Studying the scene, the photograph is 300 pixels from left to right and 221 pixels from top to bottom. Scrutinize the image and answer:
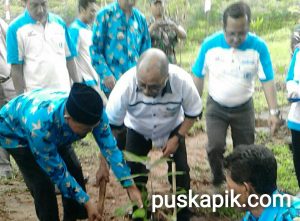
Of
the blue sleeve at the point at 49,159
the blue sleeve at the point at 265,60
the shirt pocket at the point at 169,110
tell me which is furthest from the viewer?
the blue sleeve at the point at 265,60

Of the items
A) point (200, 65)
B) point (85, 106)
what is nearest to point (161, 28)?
point (200, 65)

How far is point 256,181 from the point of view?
271 cm

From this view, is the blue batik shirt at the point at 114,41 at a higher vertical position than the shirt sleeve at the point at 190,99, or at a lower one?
higher

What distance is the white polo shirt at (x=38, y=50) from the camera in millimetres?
4535

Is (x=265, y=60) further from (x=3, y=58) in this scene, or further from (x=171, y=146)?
(x=3, y=58)

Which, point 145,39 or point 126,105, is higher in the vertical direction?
point 145,39

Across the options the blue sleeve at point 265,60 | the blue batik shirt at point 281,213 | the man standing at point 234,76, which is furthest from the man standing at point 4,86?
the blue batik shirt at point 281,213

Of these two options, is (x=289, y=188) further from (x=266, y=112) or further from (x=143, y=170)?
(x=266, y=112)

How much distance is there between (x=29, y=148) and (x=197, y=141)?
3.24 m

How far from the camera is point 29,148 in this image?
11.5 ft

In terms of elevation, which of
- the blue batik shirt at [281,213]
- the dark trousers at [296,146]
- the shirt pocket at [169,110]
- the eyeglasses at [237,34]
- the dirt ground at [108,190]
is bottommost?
the dirt ground at [108,190]

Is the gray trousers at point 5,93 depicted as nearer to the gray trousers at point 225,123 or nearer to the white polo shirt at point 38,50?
the white polo shirt at point 38,50

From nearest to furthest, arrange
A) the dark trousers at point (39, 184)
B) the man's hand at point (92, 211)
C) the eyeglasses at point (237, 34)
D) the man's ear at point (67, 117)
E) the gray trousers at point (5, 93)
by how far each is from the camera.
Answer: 1. the man's ear at point (67, 117)
2. the man's hand at point (92, 211)
3. the dark trousers at point (39, 184)
4. the eyeglasses at point (237, 34)
5. the gray trousers at point (5, 93)

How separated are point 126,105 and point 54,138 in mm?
667
